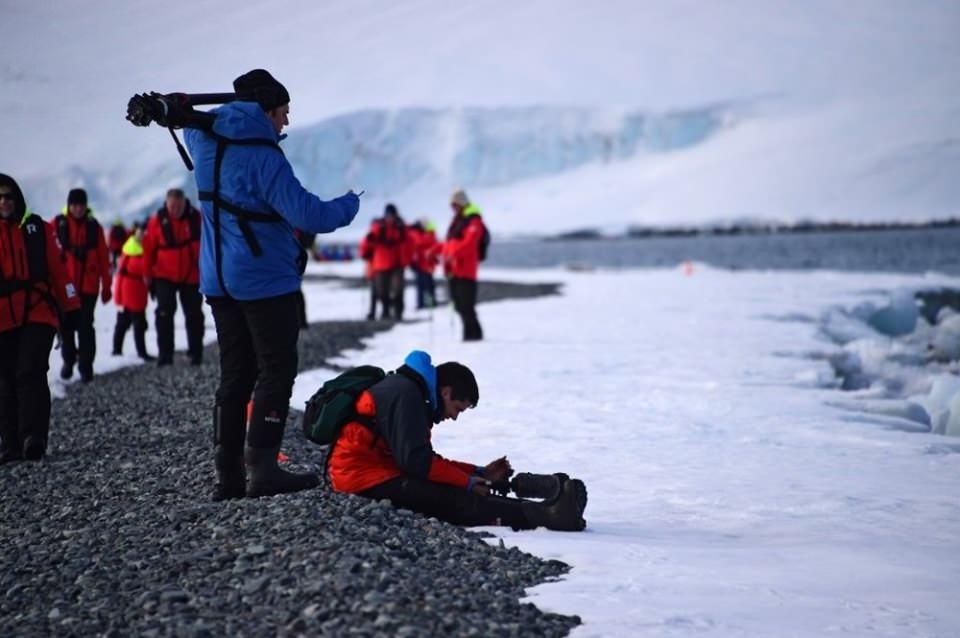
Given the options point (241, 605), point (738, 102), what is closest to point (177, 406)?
point (241, 605)

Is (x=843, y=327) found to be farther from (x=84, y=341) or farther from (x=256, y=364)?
(x=256, y=364)

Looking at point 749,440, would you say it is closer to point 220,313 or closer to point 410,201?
point 220,313

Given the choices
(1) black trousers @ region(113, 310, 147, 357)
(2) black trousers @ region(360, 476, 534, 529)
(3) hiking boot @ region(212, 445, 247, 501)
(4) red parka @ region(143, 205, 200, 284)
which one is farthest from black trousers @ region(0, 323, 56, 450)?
(1) black trousers @ region(113, 310, 147, 357)

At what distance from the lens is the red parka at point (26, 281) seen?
292 inches

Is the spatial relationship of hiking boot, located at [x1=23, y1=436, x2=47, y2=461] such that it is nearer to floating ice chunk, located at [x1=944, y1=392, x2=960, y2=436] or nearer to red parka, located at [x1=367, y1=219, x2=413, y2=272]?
floating ice chunk, located at [x1=944, y1=392, x2=960, y2=436]

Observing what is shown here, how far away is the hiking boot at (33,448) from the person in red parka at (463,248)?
7.35m

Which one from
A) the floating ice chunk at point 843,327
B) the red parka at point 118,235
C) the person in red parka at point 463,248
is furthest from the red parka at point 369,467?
the red parka at point 118,235

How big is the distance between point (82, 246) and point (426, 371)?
6.95m

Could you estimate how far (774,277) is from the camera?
3353cm

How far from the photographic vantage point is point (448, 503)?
538cm

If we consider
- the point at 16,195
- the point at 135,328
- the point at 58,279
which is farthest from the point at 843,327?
the point at 16,195

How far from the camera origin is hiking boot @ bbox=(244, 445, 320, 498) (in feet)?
18.1

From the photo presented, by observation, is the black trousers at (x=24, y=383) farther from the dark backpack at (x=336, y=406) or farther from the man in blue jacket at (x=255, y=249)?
the dark backpack at (x=336, y=406)

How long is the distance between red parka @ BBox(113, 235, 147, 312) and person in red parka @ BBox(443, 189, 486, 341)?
Answer: 12.0 ft
